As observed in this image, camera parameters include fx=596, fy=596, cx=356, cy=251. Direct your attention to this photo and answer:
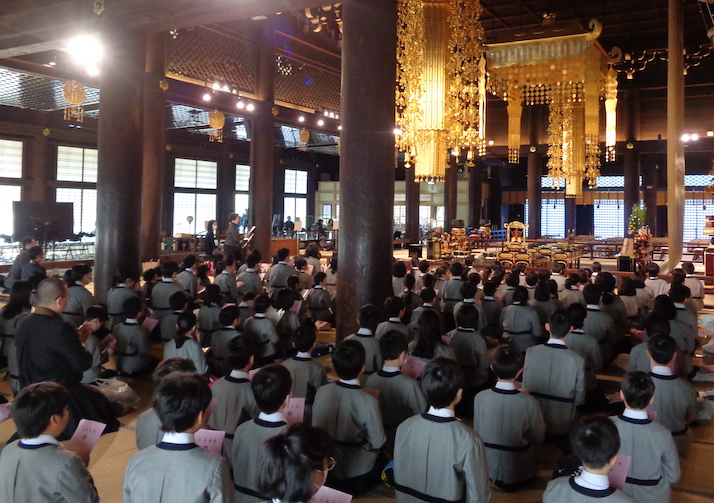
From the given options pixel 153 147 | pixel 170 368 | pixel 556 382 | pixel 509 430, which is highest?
A: pixel 153 147

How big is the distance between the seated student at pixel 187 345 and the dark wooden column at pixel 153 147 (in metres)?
6.60

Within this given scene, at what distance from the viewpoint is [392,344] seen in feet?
10.7

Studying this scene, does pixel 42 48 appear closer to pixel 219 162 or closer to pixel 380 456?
pixel 380 456

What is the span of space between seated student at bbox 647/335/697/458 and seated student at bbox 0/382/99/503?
2951 mm

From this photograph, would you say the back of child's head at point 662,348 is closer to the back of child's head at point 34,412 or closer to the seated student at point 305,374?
the seated student at point 305,374

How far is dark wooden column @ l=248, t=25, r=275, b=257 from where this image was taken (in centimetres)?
1261

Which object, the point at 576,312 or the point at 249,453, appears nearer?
the point at 249,453

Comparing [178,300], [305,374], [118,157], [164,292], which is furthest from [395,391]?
[118,157]

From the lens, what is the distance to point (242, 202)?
2125cm

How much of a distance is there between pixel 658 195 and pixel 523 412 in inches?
895

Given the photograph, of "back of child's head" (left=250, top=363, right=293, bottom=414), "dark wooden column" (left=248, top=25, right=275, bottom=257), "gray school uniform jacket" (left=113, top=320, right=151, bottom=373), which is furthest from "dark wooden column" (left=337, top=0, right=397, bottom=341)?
"dark wooden column" (left=248, top=25, right=275, bottom=257)

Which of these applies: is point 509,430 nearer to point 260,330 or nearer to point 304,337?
point 304,337

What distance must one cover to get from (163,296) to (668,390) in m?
4.97

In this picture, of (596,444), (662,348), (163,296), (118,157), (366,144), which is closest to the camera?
(596,444)
